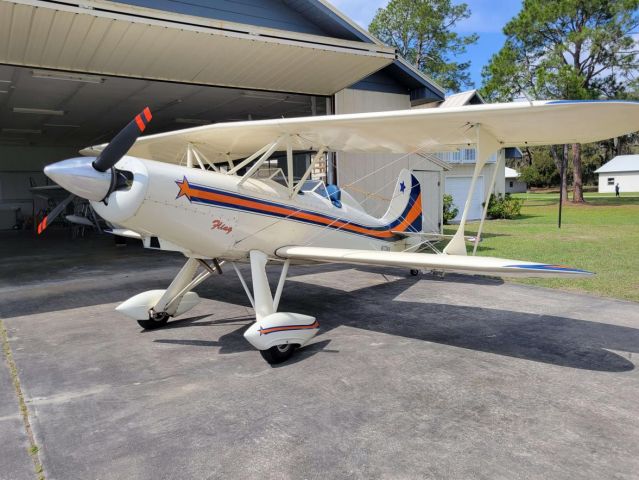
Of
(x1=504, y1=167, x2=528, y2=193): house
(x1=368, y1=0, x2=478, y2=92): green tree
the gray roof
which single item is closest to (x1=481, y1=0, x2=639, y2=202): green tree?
(x1=368, y1=0, x2=478, y2=92): green tree

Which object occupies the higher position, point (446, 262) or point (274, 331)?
point (446, 262)

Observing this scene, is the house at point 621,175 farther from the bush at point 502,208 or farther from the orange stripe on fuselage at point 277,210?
the orange stripe on fuselage at point 277,210

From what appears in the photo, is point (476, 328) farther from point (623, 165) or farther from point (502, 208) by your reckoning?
point (623, 165)

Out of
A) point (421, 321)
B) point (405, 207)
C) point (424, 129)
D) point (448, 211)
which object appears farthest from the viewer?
point (448, 211)

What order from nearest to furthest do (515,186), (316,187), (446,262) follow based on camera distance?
(446,262), (316,187), (515,186)

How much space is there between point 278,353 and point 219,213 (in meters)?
1.94

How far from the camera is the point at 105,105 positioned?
15.1 metres

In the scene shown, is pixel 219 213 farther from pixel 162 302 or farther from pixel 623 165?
pixel 623 165

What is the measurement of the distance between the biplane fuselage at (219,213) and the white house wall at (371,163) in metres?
4.83

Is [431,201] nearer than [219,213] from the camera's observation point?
No

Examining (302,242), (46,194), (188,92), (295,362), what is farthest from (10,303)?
(46,194)

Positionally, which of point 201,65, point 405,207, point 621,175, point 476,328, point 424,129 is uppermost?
point 201,65

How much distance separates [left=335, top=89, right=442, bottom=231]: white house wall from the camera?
41.1 feet

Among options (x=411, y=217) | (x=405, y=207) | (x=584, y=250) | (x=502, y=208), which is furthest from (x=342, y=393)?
(x=502, y=208)
